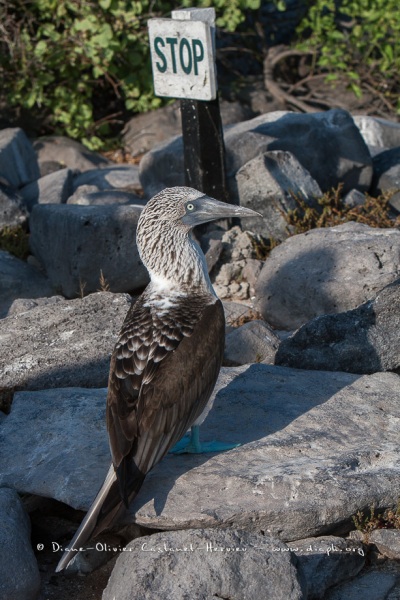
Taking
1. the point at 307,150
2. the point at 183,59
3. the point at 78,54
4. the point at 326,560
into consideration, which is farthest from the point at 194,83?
the point at 326,560

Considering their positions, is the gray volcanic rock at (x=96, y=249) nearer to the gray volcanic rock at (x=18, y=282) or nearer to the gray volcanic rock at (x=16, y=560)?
the gray volcanic rock at (x=18, y=282)

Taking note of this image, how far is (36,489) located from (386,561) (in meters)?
1.54

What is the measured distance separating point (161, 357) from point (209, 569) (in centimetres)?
96

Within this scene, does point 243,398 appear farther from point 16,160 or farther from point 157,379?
point 16,160

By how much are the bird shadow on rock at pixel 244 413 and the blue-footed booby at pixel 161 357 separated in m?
0.16

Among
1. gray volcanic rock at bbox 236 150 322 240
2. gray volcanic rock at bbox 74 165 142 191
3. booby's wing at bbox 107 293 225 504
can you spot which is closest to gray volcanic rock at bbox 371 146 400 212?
gray volcanic rock at bbox 236 150 322 240

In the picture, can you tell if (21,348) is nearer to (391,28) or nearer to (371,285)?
(371,285)

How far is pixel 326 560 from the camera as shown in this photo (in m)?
3.94

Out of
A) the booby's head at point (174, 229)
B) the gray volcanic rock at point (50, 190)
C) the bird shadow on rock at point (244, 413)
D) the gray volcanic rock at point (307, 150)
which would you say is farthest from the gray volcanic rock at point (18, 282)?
the booby's head at point (174, 229)

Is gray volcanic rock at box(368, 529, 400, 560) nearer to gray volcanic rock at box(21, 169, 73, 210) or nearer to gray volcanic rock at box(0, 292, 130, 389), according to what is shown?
gray volcanic rock at box(0, 292, 130, 389)

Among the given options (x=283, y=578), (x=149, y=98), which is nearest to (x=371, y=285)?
(x=283, y=578)

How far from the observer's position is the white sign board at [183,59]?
24.4ft

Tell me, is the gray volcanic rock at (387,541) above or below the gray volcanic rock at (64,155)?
above

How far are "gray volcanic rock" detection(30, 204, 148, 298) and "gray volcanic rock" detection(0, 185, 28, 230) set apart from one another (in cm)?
109
